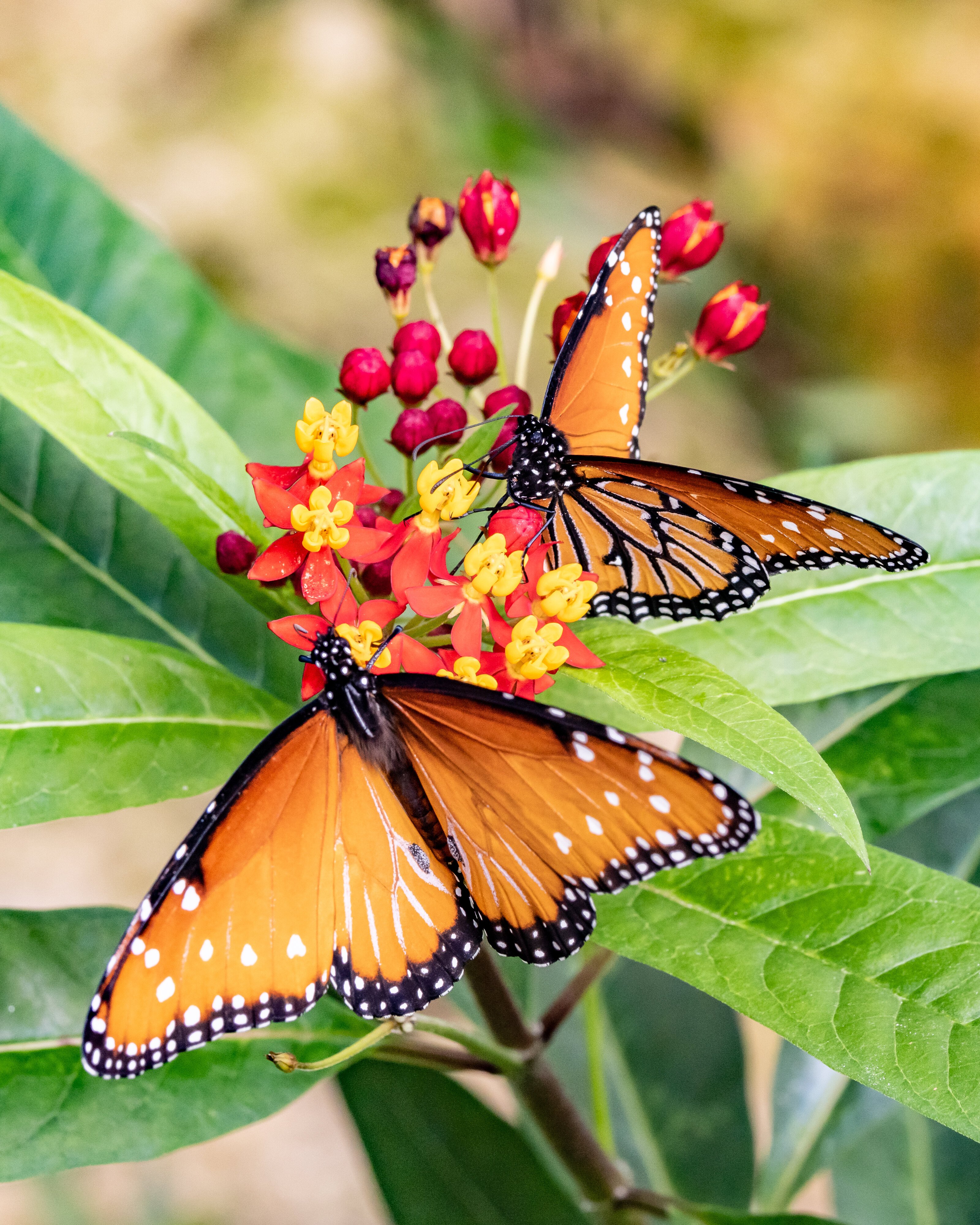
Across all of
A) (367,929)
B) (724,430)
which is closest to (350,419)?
(367,929)

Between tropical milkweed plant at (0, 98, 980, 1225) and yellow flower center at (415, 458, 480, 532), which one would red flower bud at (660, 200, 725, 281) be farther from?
yellow flower center at (415, 458, 480, 532)

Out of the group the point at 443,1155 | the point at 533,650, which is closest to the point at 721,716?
the point at 533,650

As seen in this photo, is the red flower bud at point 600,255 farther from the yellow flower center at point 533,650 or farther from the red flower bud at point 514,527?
the yellow flower center at point 533,650

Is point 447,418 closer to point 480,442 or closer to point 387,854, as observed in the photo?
point 480,442

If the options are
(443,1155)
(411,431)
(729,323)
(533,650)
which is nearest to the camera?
(533,650)

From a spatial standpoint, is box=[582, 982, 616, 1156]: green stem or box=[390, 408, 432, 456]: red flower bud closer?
box=[390, 408, 432, 456]: red flower bud

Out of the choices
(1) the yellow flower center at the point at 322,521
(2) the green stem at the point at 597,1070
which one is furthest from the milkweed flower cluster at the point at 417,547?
(2) the green stem at the point at 597,1070

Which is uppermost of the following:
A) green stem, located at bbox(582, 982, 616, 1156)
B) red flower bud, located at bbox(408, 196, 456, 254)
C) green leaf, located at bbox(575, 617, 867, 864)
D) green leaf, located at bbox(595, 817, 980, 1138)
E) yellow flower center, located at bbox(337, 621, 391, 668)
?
red flower bud, located at bbox(408, 196, 456, 254)

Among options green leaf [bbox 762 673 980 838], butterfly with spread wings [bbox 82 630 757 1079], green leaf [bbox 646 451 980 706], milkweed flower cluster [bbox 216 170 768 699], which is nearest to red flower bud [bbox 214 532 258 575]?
milkweed flower cluster [bbox 216 170 768 699]
